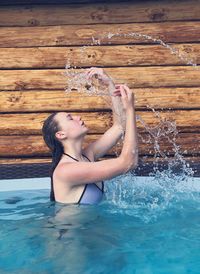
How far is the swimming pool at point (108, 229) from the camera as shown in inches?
107

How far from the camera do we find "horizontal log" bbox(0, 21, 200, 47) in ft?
19.2

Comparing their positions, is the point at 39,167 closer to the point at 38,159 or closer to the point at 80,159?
the point at 38,159

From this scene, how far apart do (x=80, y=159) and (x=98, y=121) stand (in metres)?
2.03

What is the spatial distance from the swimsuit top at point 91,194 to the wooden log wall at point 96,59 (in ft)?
6.52

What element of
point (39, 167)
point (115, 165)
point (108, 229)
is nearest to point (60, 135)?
point (115, 165)

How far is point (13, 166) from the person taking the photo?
539 centimetres

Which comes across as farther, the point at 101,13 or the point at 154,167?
the point at 101,13

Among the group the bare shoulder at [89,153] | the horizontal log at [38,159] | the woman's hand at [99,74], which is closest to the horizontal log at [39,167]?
the horizontal log at [38,159]

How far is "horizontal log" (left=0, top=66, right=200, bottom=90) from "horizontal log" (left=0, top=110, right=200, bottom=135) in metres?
0.33

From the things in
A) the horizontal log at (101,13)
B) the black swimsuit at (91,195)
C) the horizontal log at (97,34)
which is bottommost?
the black swimsuit at (91,195)

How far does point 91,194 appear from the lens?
3.74 meters

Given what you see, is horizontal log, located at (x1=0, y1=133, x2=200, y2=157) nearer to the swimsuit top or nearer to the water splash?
the water splash

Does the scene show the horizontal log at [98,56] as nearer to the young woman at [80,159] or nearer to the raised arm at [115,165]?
the young woman at [80,159]

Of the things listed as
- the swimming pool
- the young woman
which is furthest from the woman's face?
the swimming pool
